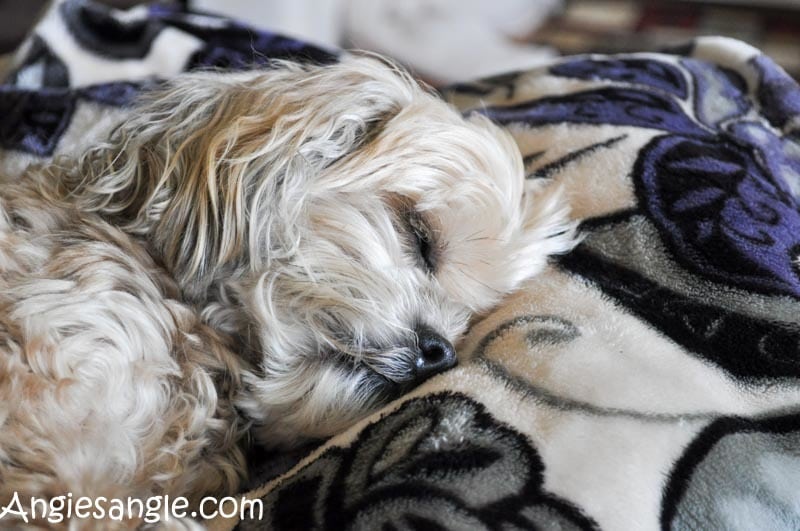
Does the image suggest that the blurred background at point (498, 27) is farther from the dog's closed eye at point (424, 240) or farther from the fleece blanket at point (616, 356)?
the dog's closed eye at point (424, 240)

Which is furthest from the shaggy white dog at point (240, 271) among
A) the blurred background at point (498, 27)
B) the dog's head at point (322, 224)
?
the blurred background at point (498, 27)

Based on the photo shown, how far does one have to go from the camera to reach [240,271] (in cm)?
114

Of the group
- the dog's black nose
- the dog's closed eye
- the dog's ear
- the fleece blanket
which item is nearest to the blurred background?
the fleece blanket

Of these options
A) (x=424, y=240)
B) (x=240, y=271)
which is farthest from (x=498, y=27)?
(x=240, y=271)

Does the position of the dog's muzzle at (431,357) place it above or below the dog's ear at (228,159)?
below

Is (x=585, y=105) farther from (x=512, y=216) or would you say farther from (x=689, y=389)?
(x=689, y=389)

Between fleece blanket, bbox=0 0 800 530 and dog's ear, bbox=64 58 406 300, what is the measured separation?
0.27 m

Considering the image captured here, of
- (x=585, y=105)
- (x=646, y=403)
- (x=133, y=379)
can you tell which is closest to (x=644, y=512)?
(x=646, y=403)

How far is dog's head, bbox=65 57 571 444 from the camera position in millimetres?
1091

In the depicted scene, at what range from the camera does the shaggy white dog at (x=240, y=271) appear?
104 centimetres

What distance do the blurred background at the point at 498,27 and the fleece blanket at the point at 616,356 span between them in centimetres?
212

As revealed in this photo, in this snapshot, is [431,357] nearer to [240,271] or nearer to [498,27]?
[240,271]

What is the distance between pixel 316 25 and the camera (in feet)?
12.6

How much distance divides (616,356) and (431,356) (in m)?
0.24
